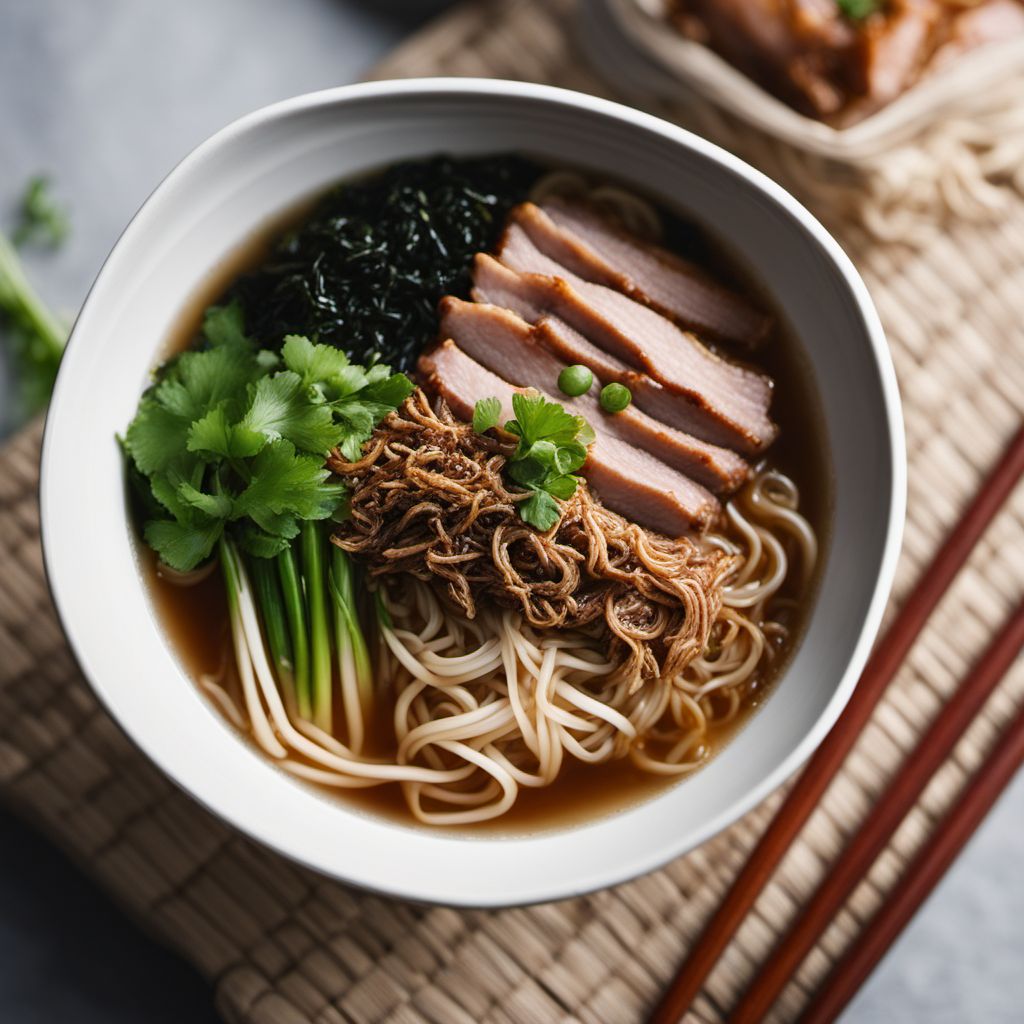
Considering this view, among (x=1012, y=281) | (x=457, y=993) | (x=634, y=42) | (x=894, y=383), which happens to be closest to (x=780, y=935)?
(x=457, y=993)

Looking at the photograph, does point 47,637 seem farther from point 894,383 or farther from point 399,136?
point 894,383

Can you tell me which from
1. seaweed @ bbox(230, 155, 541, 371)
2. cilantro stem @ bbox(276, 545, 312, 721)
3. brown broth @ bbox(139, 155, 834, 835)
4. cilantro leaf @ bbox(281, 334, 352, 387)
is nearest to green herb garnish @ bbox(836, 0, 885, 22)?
brown broth @ bbox(139, 155, 834, 835)

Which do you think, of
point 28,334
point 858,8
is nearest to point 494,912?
point 28,334

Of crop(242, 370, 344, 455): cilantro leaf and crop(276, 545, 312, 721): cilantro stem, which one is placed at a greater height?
crop(242, 370, 344, 455): cilantro leaf

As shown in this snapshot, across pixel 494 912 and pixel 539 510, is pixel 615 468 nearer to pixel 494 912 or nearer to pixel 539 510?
pixel 539 510

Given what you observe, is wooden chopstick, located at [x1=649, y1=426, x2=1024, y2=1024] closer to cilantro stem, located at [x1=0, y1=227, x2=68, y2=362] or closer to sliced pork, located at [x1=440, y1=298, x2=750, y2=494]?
sliced pork, located at [x1=440, y1=298, x2=750, y2=494]

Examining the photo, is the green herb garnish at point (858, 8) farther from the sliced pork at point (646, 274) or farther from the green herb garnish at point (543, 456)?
the green herb garnish at point (543, 456)
